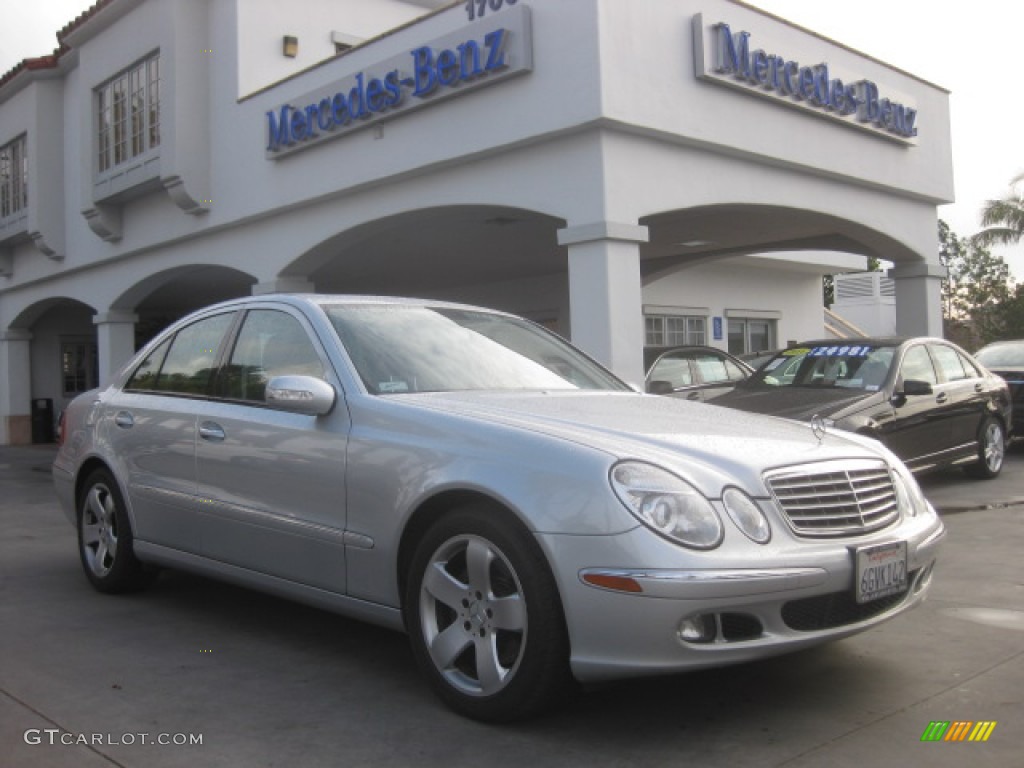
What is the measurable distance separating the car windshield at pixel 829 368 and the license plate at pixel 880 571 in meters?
5.21

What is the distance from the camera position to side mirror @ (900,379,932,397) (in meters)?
8.55

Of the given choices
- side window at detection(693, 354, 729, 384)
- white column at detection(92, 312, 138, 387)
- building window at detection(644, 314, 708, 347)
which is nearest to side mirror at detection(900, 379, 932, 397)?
side window at detection(693, 354, 729, 384)

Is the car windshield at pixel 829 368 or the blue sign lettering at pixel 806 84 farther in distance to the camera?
the blue sign lettering at pixel 806 84

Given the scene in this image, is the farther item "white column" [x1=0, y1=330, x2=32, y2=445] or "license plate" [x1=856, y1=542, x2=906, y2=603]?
"white column" [x1=0, y1=330, x2=32, y2=445]

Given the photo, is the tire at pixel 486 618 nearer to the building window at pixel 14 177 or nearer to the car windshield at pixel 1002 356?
the car windshield at pixel 1002 356

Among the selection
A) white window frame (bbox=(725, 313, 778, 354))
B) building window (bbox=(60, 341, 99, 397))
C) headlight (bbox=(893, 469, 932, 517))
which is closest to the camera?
headlight (bbox=(893, 469, 932, 517))

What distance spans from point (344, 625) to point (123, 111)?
46.6 ft

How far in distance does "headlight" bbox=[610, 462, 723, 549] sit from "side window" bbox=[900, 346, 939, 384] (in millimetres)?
6229

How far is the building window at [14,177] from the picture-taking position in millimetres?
20250

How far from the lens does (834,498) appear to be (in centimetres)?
375

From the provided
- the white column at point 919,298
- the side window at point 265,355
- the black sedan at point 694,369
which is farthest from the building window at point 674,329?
the side window at point 265,355

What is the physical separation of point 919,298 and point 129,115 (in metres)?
12.5

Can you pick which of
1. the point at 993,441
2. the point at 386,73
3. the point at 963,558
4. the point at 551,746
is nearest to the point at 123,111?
the point at 386,73

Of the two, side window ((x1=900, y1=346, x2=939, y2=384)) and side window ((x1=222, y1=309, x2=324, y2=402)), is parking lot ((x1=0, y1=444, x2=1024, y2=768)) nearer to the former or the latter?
side window ((x1=222, y1=309, x2=324, y2=402))
